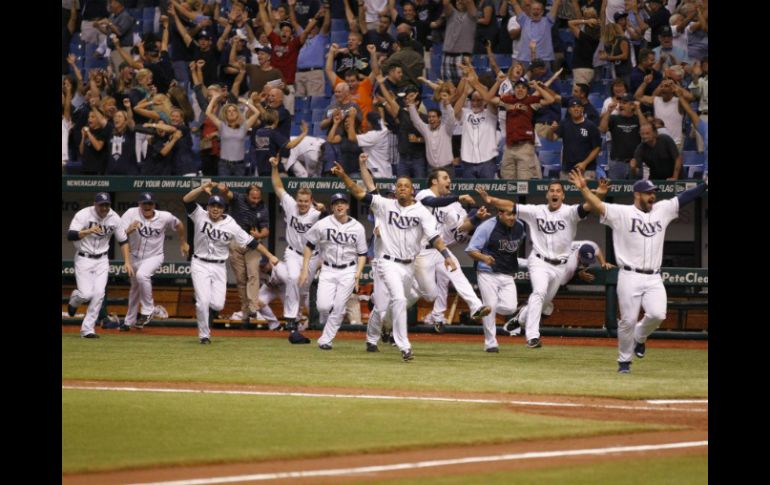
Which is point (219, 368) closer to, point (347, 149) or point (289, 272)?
point (289, 272)

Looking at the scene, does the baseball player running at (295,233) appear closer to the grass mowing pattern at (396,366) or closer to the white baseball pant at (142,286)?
the grass mowing pattern at (396,366)

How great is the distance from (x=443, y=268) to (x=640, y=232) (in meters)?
4.99

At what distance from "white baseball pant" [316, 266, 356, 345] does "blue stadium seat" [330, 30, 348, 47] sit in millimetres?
6870

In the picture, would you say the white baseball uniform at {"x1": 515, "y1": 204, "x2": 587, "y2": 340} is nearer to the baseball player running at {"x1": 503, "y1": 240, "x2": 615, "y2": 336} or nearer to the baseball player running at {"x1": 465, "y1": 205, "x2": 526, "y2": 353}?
the baseball player running at {"x1": 465, "y1": 205, "x2": 526, "y2": 353}

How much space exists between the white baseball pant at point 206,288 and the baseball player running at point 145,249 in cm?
170

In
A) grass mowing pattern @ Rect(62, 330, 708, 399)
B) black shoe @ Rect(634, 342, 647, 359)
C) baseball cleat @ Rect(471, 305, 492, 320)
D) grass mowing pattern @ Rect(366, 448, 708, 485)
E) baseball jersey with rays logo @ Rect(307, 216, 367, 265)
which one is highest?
baseball jersey with rays logo @ Rect(307, 216, 367, 265)

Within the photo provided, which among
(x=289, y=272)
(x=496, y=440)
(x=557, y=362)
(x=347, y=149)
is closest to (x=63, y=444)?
(x=496, y=440)

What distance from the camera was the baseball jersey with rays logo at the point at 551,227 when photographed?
49.7 feet

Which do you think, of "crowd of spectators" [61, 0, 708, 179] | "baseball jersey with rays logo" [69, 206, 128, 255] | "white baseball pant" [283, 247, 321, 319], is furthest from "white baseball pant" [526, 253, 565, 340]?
"baseball jersey with rays logo" [69, 206, 128, 255]

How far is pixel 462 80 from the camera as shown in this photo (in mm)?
18453

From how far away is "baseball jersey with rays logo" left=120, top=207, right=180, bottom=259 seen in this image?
17875 mm

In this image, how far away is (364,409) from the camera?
9.79 m

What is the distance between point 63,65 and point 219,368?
11.2 meters

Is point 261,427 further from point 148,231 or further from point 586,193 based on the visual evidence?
point 148,231
